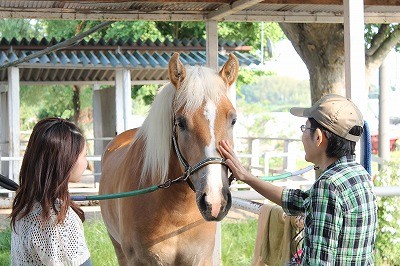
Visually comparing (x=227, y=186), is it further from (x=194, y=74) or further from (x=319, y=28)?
(x=319, y=28)

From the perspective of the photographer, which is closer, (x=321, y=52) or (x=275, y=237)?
(x=275, y=237)

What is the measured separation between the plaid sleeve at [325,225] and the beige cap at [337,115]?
206 millimetres

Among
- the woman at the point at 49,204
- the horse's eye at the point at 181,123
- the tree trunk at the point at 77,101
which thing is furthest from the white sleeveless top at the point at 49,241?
the tree trunk at the point at 77,101

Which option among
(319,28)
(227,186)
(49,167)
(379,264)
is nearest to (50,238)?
(49,167)

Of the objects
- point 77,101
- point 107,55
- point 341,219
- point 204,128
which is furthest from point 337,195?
point 77,101

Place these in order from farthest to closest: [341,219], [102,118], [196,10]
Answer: [102,118] → [196,10] → [341,219]

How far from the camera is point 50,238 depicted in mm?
2191

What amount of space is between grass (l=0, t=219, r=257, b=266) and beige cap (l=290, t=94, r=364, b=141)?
4.08m

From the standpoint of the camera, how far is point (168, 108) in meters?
3.85

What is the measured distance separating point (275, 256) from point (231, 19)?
2.77 meters

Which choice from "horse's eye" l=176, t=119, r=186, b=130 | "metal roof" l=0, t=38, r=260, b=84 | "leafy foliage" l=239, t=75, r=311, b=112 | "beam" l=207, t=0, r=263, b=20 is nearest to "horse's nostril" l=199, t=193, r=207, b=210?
"horse's eye" l=176, t=119, r=186, b=130

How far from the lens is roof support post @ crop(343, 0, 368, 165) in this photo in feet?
13.1

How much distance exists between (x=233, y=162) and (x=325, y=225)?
3.11 feet

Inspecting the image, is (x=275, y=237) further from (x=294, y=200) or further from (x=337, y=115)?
(x=337, y=115)
